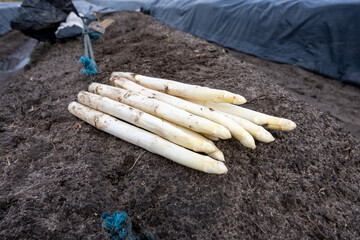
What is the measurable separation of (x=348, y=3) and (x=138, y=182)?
5.29 metres

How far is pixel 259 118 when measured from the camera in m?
1.80

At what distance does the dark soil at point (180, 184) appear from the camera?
1461 mm

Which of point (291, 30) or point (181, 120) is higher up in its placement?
point (291, 30)

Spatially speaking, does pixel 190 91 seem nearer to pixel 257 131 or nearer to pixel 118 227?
pixel 257 131

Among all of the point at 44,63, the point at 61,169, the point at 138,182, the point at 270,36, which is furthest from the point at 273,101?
the point at 44,63

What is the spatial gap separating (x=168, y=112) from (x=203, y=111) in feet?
1.00

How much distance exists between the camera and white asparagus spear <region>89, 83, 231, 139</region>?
5.13 feet

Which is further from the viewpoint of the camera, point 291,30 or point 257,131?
point 291,30

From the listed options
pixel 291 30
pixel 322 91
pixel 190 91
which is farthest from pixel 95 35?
pixel 322 91

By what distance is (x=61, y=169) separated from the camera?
5.88 feet

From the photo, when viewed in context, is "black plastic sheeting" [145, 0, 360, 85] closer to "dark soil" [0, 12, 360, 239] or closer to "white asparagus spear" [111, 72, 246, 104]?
"dark soil" [0, 12, 360, 239]

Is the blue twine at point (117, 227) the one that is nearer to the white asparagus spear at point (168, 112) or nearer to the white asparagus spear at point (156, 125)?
the white asparagus spear at point (156, 125)

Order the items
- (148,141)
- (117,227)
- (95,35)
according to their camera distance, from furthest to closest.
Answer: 1. (95,35)
2. (148,141)
3. (117,227)

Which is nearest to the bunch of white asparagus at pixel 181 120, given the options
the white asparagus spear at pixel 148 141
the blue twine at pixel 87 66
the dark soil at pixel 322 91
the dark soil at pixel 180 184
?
the white asparagus spear at pixel 148 141
